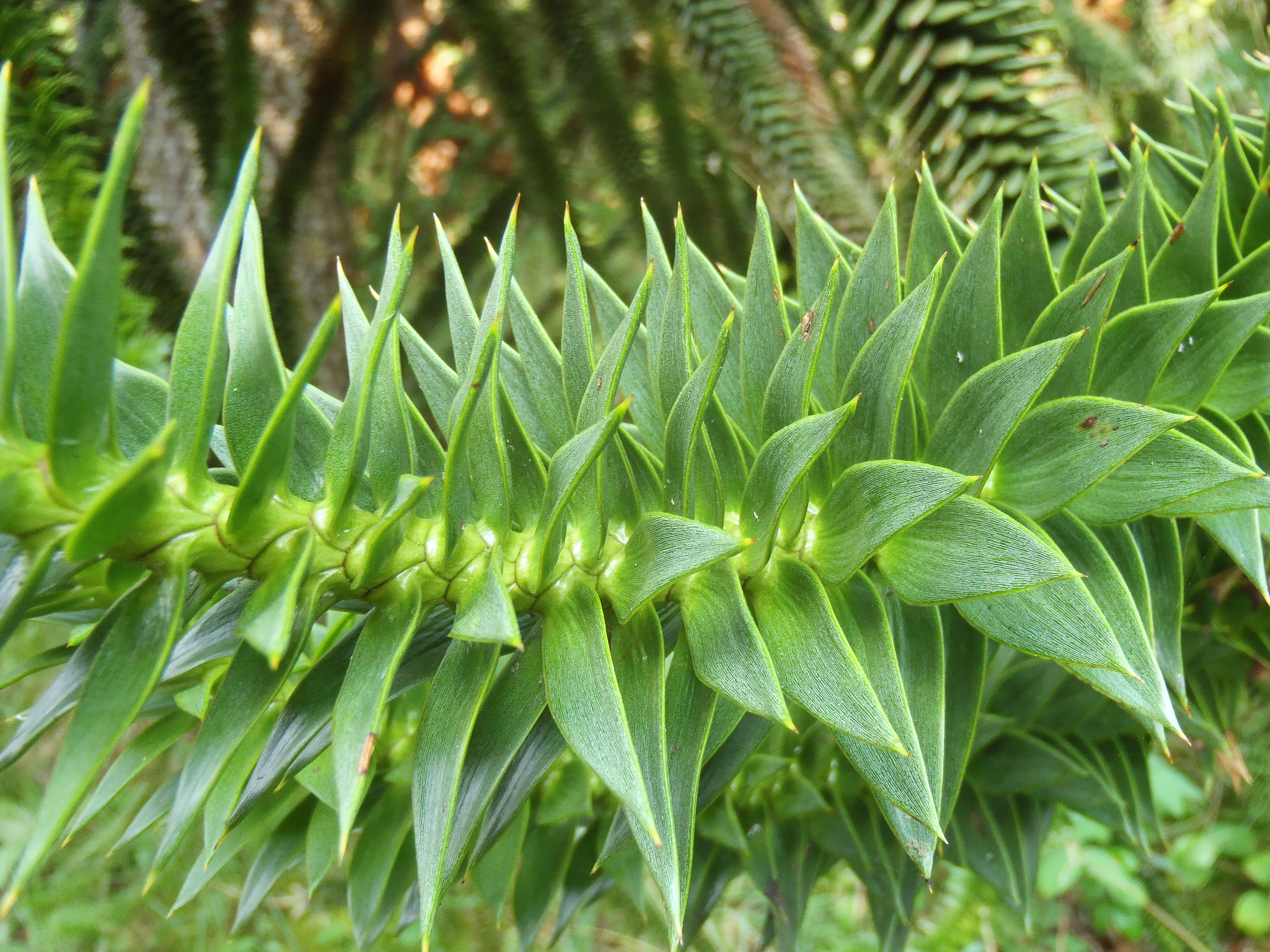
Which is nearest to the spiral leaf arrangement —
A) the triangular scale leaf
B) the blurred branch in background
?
the triangular scale leaf

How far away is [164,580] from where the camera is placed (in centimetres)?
41

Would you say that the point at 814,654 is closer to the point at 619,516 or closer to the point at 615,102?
the point at 619,516

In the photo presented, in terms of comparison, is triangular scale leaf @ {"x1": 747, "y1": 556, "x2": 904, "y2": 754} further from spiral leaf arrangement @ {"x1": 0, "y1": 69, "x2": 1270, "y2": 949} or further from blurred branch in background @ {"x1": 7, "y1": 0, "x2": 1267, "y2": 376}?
blurred branch in background @ {"x1": 7, "y1": 0, "x2": 1267, "y2": 376}

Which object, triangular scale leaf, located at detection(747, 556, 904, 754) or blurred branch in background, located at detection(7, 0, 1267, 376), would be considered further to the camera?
blurred branch in background, located at detection(7, 0, 1267, 376)

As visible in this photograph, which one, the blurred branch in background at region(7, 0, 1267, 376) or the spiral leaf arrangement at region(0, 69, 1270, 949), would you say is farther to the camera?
→ the blurred branch in background at region(7, 0, 1267, 376)

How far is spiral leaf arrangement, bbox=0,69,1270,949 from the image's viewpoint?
0.39 metres

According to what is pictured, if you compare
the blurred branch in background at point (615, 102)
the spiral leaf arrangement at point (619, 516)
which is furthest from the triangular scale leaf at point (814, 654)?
the blurred branch in background at point (615, 102)

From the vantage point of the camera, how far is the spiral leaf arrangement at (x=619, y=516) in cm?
39

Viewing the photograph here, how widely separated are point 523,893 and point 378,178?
251 centimetres

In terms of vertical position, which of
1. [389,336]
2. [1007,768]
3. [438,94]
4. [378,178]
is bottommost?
[378,178]

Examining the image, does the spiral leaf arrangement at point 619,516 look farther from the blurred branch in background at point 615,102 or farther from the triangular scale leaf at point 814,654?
the blurred branch in background at point 615,102

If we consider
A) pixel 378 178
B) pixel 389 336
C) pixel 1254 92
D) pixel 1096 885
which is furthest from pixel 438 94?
pixel 1096 885

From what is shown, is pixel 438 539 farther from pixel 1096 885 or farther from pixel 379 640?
pixel 1096 885

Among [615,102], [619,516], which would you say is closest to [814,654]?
[619,516]
